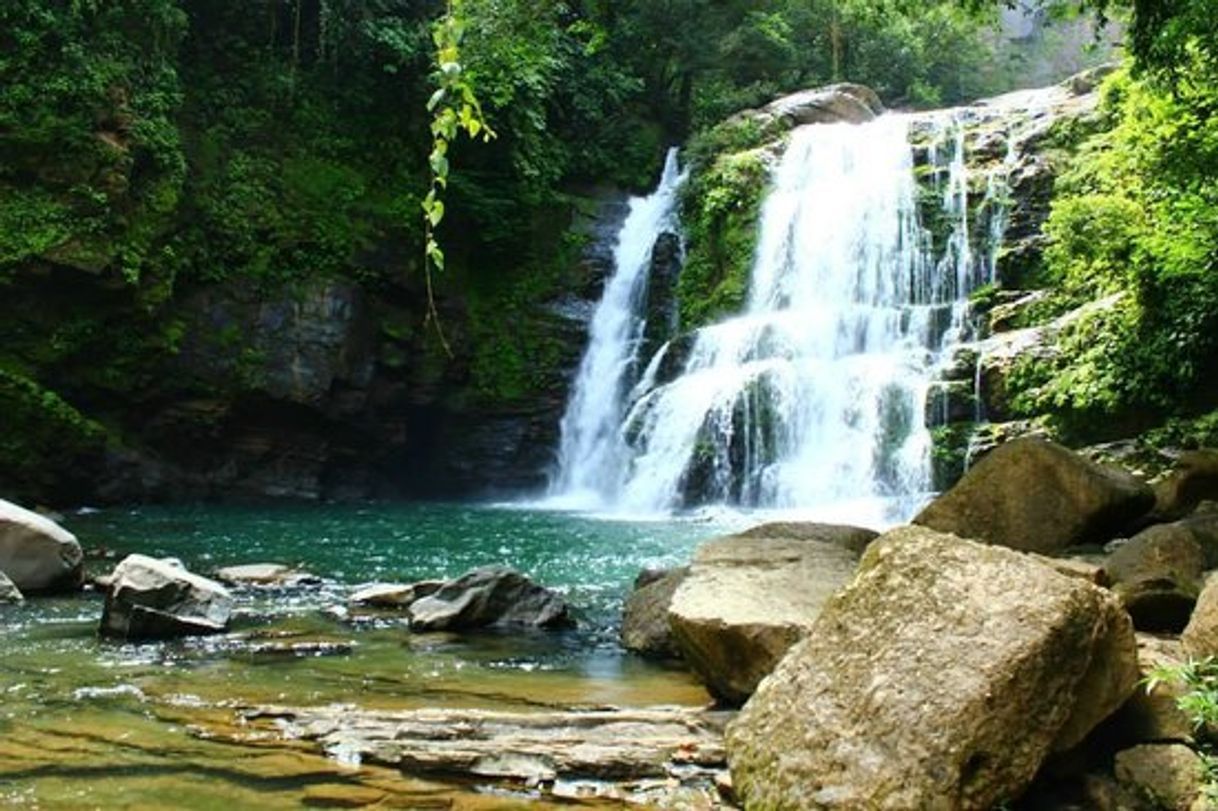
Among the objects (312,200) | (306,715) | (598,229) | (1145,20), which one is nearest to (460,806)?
(306,715)

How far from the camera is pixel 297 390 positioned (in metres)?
19.8

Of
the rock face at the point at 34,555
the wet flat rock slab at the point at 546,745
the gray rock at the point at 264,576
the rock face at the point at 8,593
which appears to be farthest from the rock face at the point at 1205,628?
the rock face at the point at 34,555

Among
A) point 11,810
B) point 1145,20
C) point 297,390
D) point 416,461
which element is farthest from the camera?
point 416,461

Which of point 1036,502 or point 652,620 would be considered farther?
point 652,620

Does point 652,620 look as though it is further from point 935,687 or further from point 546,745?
point 935,687

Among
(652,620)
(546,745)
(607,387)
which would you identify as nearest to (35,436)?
(607,387)

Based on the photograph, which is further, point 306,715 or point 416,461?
point 416,461

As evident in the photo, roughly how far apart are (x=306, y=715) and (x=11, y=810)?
1519 millimetres

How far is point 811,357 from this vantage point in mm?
18906

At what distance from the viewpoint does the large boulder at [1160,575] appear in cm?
529

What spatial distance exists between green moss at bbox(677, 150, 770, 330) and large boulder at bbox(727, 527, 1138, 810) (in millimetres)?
17458

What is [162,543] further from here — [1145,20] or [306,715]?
[1145,20]

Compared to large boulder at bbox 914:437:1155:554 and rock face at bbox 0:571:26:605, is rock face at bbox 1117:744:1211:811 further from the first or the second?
rock face at bbox 0:571:26:605

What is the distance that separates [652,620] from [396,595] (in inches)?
103
